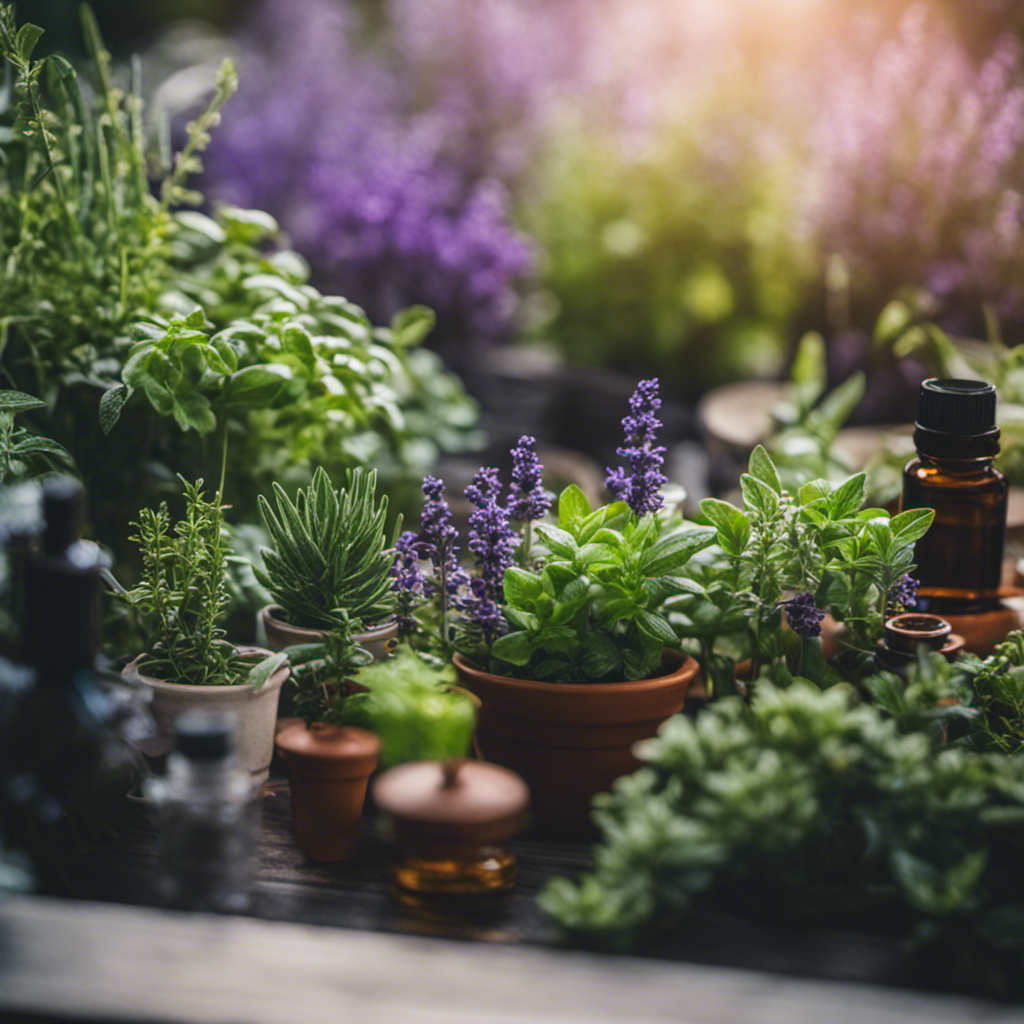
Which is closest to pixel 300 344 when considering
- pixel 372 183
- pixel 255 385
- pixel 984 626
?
pixel 255 385

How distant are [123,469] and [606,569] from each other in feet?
1.99

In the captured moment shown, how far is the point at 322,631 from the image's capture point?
1.03 m

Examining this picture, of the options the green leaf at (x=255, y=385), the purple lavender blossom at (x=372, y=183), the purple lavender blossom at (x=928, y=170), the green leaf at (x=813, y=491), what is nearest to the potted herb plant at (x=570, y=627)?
the green leaf at (x=813, y=491)

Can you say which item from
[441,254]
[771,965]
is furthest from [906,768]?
[441,254]

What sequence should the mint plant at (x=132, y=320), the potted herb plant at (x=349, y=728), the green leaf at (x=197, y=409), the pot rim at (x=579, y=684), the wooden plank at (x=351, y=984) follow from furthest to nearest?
1. the mint plant at (x=132, y=320)
2. the green leaf at (x=197, y=409)
3. the pot rim at (x=579, y=684)
4. the potted herb plant at (x=349, y=728)
5. the wooden plank at (x=351, y=984)

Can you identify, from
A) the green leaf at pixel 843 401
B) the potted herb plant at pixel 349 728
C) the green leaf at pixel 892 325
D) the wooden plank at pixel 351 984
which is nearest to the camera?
the wooden plank at pixel 351 984

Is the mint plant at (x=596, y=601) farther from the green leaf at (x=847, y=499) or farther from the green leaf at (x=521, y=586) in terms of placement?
the green leaf at (x=847, y=499)

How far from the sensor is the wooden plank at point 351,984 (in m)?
0.67

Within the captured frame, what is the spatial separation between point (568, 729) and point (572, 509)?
0.67 feet

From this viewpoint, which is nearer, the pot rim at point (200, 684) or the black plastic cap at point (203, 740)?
the black plastic cap at point (203, 740)

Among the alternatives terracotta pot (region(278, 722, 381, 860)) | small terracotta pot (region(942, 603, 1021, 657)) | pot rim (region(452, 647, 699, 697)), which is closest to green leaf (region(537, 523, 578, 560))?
pot rim (region(452, 647, 699, 697))

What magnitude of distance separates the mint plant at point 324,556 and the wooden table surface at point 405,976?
1.03 ft

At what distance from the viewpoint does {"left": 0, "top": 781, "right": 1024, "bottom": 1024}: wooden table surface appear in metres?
0.68

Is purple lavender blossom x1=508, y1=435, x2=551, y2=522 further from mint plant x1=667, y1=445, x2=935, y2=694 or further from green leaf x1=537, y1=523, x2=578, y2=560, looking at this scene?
mint plant x1=667, y1=445, x2=935, y2=694
